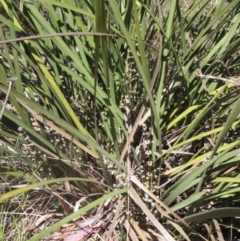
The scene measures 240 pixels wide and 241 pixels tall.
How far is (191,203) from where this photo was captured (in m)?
1.18

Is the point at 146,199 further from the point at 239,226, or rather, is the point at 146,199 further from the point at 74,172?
the point at 239,226

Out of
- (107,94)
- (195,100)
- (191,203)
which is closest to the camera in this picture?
(191,203)

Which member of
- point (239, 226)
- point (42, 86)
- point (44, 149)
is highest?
point (42, 86)

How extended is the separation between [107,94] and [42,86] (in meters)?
0.19

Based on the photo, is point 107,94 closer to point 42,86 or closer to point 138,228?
point 42,86

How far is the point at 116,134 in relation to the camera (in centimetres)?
133

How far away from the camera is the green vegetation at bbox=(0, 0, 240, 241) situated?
4.00 ft

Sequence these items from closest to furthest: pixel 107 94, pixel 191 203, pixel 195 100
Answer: pixel 191 203 → pixel 107 94 → pixel 195 100

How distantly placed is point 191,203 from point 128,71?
371mm

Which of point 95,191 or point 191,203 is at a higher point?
point 95,191

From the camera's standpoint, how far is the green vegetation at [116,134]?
122 centimetres

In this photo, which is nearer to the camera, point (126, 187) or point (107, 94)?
point (126, 187)

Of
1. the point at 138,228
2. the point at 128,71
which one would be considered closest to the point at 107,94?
the point at 128,71

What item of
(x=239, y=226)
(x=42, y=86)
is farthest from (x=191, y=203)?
(x=42, y=86)
